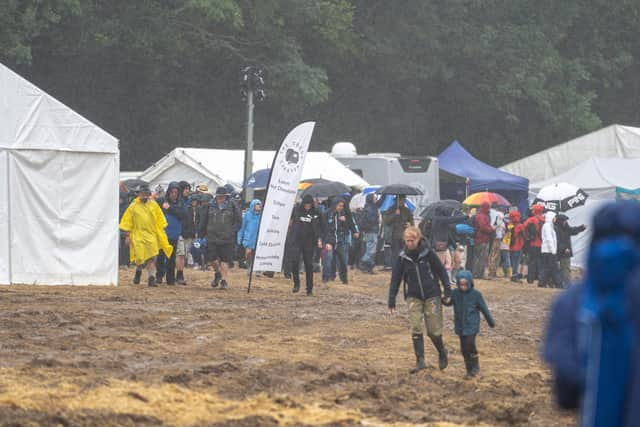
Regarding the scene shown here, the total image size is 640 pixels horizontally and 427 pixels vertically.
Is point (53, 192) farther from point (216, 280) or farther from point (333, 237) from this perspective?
point (333, 237)

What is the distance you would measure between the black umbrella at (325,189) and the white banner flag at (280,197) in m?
4.83

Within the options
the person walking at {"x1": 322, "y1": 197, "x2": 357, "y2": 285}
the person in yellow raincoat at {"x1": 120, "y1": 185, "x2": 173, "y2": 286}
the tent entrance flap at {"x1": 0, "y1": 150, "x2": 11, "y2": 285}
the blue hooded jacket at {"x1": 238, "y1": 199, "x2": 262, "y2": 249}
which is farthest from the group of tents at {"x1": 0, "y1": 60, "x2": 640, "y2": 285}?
the person walking at {"x1": 322, "y1": 197, "x2": 357, "y2": 285}

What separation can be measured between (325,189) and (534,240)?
4.47m

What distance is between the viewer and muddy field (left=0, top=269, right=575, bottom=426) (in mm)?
9461

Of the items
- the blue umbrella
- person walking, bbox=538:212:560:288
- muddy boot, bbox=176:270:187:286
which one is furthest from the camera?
the blue umbrella

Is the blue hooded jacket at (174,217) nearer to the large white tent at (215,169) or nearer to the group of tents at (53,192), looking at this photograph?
the group of tents at (53,192)

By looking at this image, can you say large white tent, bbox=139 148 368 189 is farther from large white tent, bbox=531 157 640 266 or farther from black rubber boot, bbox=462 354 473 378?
black rubber boot, bbox=462 354 473 378

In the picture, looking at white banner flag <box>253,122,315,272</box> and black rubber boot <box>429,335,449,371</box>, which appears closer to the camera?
black rubber boot <box>429,335,449,371</box>

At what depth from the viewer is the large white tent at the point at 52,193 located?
64.4 feet

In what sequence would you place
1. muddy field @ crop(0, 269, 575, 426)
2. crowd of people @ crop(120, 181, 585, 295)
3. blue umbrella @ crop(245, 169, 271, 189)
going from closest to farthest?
muddy field @ crop(0, 269, 575, 426)
crowd of people @ crop(120, 181, 585, 295)
blue umbrella @ crop(245, 169, 271, 189)

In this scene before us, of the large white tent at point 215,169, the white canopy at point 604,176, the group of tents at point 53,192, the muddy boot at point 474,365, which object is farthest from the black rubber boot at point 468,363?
the white canopy at point 604,176

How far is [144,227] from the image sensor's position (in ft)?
65.5

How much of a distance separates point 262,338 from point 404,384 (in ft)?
11.8

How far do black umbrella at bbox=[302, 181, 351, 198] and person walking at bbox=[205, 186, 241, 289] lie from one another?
4.40 metres
